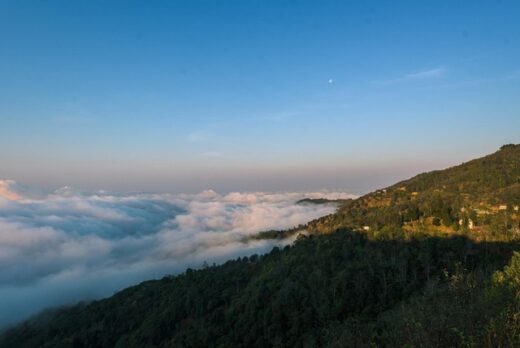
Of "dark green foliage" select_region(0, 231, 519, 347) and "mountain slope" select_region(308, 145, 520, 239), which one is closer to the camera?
"dark green foliage" select_region(0, 231, 519, 347)

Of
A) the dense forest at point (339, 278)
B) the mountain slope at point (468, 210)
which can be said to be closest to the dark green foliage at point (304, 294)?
the dense forest at point (339, 278)

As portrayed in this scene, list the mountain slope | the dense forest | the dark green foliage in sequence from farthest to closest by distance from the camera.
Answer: the mountain slope < the dense forest < the dark green foliage

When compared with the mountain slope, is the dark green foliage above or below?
below

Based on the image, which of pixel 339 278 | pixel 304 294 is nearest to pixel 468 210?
pixel 339 278

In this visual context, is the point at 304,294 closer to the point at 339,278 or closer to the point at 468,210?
the point at 339,278

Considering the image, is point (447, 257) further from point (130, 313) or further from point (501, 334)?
point (130, 313)

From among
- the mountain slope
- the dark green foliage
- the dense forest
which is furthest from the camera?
the mountain slope

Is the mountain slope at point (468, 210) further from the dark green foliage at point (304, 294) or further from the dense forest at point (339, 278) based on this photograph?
the dark green foliage at point (304, 294)

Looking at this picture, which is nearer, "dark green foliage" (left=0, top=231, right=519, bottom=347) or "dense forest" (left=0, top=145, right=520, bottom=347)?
"dark green foliage" (left=0, top=231, right=519, bottom=347)

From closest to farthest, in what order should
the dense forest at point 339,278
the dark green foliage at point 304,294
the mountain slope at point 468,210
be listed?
1. the dark green foliage at point 304,294
2. the dense forest at point 339,278
3. the mountain slope at point 468,210

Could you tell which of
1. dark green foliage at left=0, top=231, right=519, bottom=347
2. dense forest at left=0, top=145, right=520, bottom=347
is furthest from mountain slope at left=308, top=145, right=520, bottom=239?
dark green foliage at left=0, top=231, right=519, bottom=347

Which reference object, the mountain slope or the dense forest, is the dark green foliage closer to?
the dense forest
